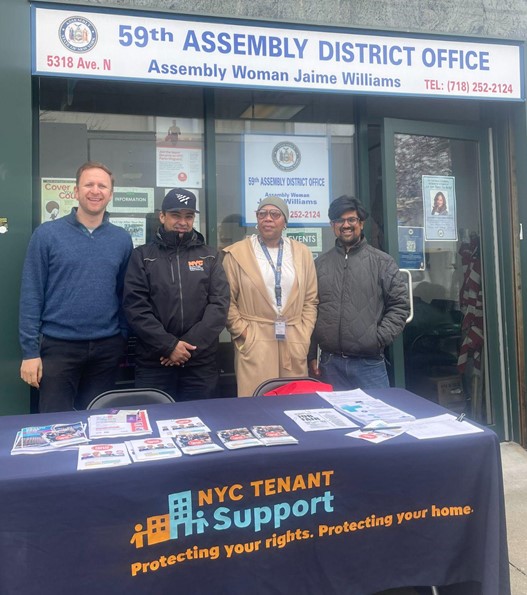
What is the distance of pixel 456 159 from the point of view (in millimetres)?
4879

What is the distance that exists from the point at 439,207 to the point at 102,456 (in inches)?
145

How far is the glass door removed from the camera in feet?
15.4

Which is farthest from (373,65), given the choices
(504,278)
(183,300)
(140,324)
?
(140,324)

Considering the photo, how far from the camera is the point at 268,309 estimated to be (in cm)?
368

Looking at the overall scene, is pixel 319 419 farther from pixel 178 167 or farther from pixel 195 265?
pixel 178 167

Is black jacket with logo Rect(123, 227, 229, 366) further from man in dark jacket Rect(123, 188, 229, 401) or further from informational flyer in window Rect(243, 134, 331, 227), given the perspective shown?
informational flyer in window Rect(243, 134, 331, 227)

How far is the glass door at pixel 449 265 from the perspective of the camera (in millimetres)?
4684

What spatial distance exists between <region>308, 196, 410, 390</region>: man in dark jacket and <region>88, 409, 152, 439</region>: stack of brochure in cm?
159

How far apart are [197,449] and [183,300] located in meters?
1.46

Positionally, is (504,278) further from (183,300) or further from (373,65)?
(183,300)

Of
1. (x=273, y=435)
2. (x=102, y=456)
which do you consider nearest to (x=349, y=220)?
(x=273, y=435)

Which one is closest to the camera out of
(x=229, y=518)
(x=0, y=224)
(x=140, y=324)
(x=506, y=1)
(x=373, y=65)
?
(x=229, y=518)

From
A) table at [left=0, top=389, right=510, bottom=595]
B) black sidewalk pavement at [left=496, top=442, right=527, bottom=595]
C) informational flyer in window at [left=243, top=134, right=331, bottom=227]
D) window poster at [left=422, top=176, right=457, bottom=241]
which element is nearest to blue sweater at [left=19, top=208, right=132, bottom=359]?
table at [left=0, top=389, right=510, bottom=595]

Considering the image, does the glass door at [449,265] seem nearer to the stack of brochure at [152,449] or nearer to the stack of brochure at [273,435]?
the stack of brochure at [273,435]
